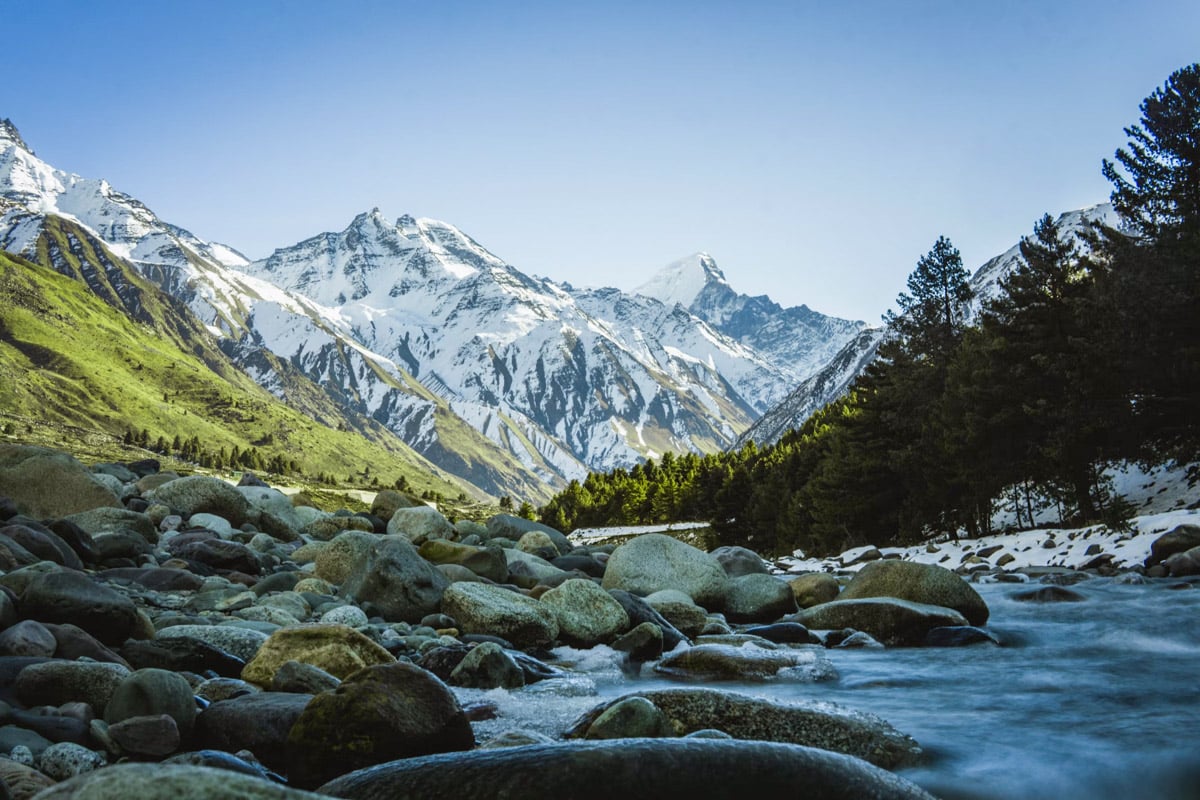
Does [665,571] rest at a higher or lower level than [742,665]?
higher

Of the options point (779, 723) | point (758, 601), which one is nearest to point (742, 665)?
point (779, 723)

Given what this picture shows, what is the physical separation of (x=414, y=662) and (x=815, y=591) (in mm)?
15014

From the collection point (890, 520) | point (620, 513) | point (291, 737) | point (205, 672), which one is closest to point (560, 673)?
point (205, 672)

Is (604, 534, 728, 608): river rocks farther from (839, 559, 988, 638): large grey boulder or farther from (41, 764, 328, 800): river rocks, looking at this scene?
(41, 764, 328, 800): river rocks

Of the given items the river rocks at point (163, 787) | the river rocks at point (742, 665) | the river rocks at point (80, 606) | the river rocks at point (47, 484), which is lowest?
the river rocks at point (742, 665)

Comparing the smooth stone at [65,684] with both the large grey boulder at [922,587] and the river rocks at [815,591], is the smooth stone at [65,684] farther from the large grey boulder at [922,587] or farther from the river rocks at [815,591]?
the river rocks at [815,591]

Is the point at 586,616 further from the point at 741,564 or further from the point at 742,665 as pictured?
the point at 741,564

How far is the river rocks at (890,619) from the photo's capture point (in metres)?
17.6

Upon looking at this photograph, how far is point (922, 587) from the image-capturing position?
20.0 m

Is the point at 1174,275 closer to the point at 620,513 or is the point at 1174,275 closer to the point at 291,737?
the point at 291,737

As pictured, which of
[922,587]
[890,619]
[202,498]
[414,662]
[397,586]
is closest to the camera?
[414,662]

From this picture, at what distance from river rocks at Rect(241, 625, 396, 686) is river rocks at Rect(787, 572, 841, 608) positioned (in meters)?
16.0

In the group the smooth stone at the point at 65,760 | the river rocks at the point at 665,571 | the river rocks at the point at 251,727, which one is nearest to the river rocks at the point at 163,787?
the smooth stone at the point at 65,760

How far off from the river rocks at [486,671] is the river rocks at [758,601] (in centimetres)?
1120
